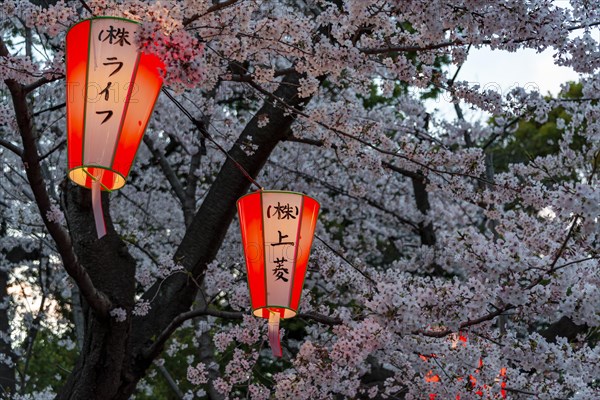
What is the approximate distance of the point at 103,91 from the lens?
2547 mm

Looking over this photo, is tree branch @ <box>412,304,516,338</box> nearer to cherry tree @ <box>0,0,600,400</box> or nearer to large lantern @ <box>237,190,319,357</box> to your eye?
cherry tree @ <box>0,0,600,400</box>

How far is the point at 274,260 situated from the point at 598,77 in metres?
2.68

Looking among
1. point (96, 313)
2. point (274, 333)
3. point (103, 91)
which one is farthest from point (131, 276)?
point (103, 91)

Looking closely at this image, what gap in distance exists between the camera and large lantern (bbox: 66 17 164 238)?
8.27 ft

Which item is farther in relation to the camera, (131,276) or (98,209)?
(131,276)

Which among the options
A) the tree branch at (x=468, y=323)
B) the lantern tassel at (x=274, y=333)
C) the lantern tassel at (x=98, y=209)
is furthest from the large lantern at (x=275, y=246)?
the lantern tassel at (x=98, y=209)

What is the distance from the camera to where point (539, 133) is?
661 inches

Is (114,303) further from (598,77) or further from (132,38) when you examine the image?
(598,77)

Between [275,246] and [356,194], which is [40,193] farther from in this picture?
[356,194]

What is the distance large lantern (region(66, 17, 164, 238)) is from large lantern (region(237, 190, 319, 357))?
0.93 metres

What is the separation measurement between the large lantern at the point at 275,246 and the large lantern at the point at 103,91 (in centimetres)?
93

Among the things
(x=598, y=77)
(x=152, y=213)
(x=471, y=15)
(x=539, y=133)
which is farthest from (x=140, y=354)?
(x=539, y=133)

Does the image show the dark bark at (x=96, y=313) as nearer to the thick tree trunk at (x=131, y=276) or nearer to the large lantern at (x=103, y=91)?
the thick tree trunk at (x=131, y=276)

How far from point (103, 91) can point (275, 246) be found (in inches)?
47.3
